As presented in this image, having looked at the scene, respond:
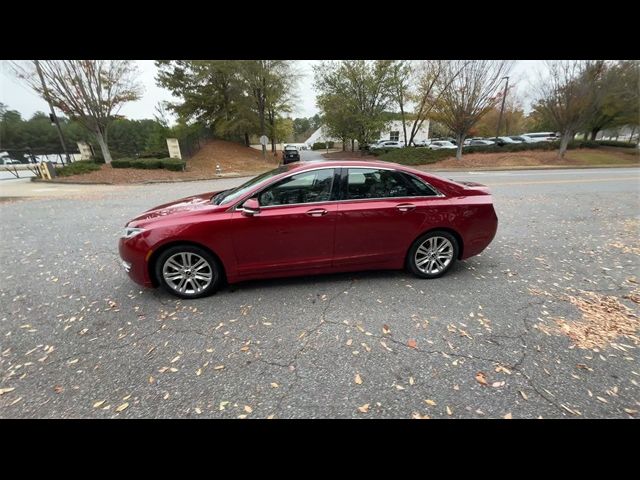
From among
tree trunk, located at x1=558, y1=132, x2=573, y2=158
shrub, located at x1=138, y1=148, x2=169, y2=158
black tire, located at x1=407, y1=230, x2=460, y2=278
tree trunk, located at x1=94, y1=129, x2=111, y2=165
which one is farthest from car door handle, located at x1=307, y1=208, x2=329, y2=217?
tree trunk, located at x1=558, y1=132, x2=573, y2=158

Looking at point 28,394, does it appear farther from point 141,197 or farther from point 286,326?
point 141,197

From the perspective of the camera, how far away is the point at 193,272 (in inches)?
126

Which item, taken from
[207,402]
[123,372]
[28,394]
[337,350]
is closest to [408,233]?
[337,350]

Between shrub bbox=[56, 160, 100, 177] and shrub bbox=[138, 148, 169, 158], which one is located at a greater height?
shrub bbox=[138, 148, 169, 158]

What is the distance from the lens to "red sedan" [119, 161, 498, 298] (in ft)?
10.2

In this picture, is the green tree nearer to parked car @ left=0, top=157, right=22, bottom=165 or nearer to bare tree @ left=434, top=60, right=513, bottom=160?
bare tree @ left=434, top=60, right=513, bottom=160

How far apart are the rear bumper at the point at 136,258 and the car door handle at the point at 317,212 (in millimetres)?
1845

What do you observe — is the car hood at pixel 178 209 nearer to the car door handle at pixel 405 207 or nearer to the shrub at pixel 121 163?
the car door handle at pixel 405 207

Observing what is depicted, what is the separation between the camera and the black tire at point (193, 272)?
10.2ft

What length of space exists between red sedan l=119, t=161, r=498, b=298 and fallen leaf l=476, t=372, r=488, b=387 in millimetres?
1560

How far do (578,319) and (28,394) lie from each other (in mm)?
4947

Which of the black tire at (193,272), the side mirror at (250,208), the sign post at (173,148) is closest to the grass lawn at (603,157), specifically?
the side mirror at (250,208)

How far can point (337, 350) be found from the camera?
2.46 m

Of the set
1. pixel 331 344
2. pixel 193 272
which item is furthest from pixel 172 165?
pixel 331 344
